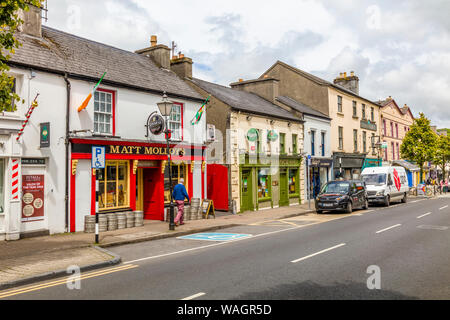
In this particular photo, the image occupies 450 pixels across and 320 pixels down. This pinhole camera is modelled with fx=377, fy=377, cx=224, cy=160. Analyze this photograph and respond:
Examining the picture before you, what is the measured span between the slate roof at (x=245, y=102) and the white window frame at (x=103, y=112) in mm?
7601

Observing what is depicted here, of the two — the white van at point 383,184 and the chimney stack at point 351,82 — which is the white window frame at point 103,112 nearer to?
the white van at point 383,184

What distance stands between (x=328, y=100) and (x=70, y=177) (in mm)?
23437

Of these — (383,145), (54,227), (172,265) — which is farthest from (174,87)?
(383,145)

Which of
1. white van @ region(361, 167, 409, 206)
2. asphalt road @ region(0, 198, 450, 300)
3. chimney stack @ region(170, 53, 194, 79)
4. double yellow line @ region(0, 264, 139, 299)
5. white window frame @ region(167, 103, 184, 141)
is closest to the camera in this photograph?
asphalt road @ region(0, 198, 450, 300)

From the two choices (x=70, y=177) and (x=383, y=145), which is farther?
(x=383, y=145)

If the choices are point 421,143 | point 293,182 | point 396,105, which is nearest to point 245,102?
point 293,182

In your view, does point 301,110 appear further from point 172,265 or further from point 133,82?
point 172,265

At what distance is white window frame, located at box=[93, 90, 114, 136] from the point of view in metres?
15.1

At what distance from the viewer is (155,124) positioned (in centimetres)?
1664

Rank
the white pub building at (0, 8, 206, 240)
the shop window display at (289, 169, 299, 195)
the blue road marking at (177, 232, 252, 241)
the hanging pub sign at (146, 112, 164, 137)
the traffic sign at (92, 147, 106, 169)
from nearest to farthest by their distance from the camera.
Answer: the traffic sign at (92, 147, 106, 169) < the white pub building at (0, 8, 206, 240) < the blue road marking at (177, 232, 252, 241) < the hanging pub sign at (146, 112, 164, 137) < the shop window display at (289, 169, 299, 195)

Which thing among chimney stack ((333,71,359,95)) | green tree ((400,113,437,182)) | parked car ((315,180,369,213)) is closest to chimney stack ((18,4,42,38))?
parked car ((315,180,369,213))

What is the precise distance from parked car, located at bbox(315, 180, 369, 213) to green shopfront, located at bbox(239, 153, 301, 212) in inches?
149

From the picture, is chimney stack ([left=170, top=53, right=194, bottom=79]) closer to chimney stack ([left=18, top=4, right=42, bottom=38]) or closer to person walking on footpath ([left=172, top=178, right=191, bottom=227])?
chimney stack ([left=18, top=4, right=42, bottom=38])

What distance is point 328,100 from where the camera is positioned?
103 ft
